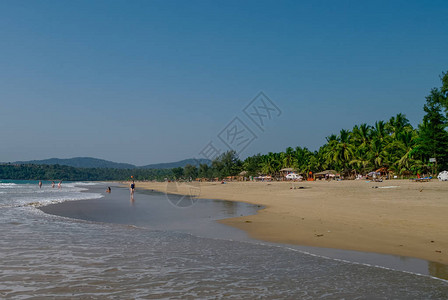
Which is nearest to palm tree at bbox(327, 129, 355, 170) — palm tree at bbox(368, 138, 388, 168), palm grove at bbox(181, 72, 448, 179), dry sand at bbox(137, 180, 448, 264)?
palm grove at bbox(181, 72, 448, 179)

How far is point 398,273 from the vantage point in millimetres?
6793

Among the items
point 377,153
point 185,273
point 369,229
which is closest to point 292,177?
point 377,153

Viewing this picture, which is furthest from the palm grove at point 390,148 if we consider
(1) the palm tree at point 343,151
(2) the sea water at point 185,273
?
(2) the sea water at point 185,273

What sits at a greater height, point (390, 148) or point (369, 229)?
point (390, 148)

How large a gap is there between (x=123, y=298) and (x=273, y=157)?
109991mm

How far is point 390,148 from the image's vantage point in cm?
6053

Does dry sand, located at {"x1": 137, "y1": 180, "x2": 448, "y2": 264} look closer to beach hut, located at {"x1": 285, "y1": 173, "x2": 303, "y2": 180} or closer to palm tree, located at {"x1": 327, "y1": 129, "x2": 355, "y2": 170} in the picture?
Answer: beach hut, located at {"x1": 285, "y1": 173, "x2": 303, "y2": 180}

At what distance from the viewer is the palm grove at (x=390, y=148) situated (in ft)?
160

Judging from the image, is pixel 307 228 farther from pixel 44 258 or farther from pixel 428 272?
pixel 44 258

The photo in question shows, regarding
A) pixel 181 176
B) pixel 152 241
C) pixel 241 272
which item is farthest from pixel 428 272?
pixel 181 176

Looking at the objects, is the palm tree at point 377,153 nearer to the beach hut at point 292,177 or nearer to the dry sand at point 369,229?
the beach hut at point 292,177

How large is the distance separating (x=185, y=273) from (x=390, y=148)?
203 feet

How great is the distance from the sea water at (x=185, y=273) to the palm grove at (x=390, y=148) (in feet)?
134

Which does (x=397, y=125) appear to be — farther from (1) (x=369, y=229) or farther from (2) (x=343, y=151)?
(1) (x=369, y=229)
